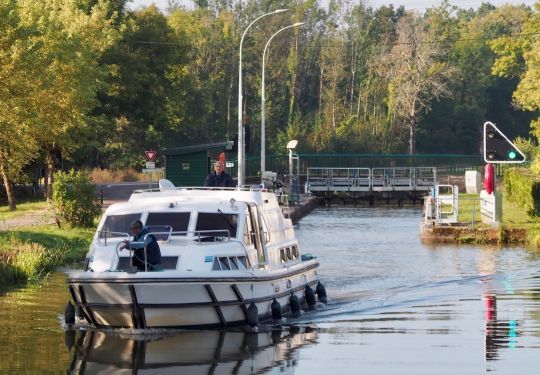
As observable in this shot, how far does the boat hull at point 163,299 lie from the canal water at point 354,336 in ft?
0.88

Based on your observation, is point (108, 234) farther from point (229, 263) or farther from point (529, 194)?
point (529, 194)

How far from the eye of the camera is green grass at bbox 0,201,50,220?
50.8 metres

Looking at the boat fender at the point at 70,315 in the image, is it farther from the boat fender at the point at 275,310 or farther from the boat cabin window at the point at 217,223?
the boat fender at the point at 275,310

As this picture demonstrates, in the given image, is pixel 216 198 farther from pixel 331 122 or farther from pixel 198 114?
pixel 331 122

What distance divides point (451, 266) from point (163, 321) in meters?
14.8

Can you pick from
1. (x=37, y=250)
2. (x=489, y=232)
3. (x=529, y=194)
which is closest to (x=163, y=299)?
(x=37, y=250)

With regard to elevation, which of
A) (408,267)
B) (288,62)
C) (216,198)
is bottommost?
(408,267)

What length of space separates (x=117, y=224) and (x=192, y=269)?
2.81 m

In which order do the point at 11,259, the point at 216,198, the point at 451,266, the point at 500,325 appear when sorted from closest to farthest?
1. the point at 500,325
2. the point at 216,198
3. the point at 11,259
4. the point at 451,266

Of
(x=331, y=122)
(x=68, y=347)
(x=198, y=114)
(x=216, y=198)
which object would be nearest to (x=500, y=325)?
(x=216, y=198)

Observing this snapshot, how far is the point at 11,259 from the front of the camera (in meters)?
31.6

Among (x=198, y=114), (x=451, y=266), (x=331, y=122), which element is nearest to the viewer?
(x=451, y=266)

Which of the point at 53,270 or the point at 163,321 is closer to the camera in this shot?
the point at 163,321

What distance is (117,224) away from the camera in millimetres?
24734
